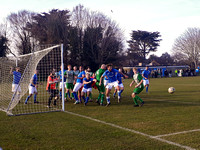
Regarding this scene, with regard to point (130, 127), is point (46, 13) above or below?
above

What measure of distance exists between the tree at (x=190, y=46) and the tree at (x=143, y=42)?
27.6 feet

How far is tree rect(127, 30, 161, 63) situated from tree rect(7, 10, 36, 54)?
35.7m

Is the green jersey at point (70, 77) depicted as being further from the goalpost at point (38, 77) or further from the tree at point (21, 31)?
the tree at point (21, 31)

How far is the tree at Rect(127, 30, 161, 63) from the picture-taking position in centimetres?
7095

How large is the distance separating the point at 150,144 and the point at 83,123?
2.82 m

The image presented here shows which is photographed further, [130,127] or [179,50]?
[179,50]

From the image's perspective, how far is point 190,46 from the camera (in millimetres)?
62469

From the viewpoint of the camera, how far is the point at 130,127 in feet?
21.1

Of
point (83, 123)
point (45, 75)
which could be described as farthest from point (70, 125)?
point (45, 75)

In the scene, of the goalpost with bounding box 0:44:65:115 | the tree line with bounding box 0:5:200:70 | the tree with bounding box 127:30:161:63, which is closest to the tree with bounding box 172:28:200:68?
the tree with bounding box 127:30:161:63

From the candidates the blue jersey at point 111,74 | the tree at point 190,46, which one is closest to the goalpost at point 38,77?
the blue jersey at point 111,74

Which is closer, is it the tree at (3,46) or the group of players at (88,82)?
the group of players at (88,82)

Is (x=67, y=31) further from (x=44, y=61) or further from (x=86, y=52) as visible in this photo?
(x=44, y=61)

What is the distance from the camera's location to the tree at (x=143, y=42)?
70950 mm
